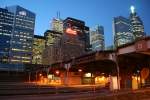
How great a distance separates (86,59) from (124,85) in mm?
11954

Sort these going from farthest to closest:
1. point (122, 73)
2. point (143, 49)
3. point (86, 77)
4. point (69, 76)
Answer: point (86, 77), point (69, 76), point (122, 73), point (143, 49)

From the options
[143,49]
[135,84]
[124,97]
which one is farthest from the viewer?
[135,84]

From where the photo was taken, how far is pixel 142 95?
2609 cm

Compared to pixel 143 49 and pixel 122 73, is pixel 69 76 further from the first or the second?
pixel 143 49

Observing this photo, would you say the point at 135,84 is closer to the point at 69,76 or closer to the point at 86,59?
the point at 86,59

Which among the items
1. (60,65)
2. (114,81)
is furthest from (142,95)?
(60,65)

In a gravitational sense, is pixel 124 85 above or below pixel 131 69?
below

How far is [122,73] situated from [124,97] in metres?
29.7

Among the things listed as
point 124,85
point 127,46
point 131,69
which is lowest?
point 124,85

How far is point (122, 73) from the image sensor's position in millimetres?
52375

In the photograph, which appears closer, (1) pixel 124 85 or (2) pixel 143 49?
(2) pixel 143 49

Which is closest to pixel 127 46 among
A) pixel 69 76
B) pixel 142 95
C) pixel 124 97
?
pixel 142 95

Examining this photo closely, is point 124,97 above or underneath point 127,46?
underneath

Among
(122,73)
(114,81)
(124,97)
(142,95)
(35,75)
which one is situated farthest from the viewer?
(35,75)
